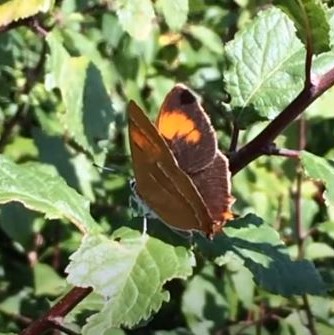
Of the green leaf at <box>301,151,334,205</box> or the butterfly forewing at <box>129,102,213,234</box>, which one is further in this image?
the green leaf at <box>301,151,334,205</box>

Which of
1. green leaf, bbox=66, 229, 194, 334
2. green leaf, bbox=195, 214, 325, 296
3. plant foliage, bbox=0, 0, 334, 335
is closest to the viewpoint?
green leaf, bbox=66, 229, 194, 334

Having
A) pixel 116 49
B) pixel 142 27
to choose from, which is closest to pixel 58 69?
pixel 142 27

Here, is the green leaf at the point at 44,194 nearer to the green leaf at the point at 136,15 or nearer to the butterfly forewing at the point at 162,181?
the butterfly forewing at the point at 162,181

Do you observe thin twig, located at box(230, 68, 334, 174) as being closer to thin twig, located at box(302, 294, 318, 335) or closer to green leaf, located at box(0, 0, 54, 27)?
green leaf, located at box(0, 0, 54, 27)

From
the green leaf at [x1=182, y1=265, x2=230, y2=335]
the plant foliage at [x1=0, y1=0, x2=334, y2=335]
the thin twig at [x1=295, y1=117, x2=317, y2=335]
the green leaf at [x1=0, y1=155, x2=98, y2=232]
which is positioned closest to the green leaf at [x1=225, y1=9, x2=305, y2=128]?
the plant foliage at [x1=0, y1=0, x2=334, y2=335]

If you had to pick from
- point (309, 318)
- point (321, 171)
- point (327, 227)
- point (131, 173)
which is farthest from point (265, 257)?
point (327, 227)

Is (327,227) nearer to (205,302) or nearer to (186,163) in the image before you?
(205,302)
